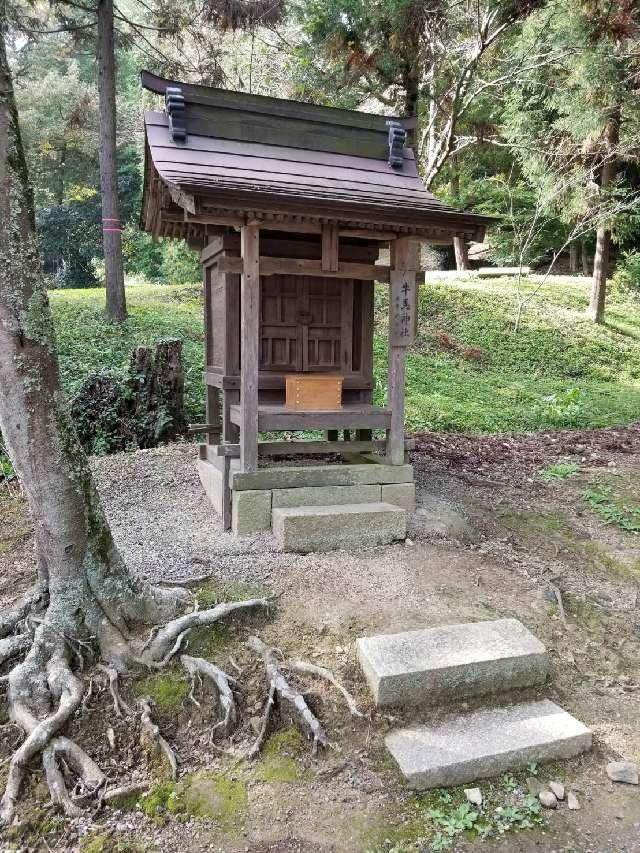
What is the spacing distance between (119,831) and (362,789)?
103 cm

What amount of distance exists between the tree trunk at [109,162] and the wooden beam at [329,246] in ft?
27.1

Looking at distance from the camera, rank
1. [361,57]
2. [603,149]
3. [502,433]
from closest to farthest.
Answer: [502,433]
[361,57]
[603,149]

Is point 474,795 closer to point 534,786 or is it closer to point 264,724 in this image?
point 534,786

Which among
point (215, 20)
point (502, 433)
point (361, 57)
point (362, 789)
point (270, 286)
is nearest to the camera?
point (362, 789)

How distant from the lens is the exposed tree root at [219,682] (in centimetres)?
280

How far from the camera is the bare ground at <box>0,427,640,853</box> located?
234cm

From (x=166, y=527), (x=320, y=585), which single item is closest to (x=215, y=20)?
(x=166, y=527)

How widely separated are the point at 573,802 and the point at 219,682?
1.75 metres

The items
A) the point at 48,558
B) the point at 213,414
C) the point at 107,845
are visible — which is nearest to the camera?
the point at 107,845

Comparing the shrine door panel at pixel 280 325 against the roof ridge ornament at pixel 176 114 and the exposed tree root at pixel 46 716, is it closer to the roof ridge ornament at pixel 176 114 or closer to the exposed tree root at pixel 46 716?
the roof ridge ornament at pixel 176 114

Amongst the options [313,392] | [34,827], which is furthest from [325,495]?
[34,827]

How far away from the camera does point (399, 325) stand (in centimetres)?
529

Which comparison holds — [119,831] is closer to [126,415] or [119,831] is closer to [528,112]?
[126,415]

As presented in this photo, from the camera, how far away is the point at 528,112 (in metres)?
16.2
